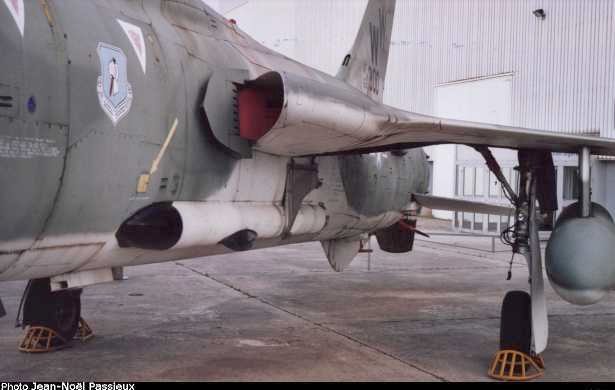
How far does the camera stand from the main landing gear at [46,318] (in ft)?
20.5

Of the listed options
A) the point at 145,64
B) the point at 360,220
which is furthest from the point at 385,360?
the point at 145,64

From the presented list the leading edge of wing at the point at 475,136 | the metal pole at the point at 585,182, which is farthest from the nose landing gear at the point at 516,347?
the leading edge of wing at the point at 475,136

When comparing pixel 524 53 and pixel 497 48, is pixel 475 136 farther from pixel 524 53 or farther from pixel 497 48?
pixel 497 48

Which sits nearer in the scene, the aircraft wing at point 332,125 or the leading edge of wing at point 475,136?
the aircraft wing at point 332,125

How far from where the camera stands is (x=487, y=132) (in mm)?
6070

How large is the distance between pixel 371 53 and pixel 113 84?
5.80 meters

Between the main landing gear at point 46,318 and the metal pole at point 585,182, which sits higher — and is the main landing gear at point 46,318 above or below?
below

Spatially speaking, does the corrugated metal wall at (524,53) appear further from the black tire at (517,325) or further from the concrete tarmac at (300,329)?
the black tire at (517,325)

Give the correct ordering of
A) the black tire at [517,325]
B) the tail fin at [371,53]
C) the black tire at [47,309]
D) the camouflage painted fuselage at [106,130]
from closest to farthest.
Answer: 1. the camouflage painted fuselage at [106,130]
2. the black tire at [517,325]
3. the black tire at [47,309]
4. the tail fin at [371,53]

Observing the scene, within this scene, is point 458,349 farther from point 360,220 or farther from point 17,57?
point 17,57

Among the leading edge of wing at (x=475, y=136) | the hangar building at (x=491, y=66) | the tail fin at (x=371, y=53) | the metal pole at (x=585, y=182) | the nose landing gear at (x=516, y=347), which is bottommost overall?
the nose landing gear at (x=516, y=347)

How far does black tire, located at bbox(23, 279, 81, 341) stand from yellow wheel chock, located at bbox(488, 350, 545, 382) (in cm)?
414

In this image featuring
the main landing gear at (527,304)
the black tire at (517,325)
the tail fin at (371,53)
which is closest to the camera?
the main landing gear at (527,304)

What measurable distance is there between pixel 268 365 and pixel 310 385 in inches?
27.5
